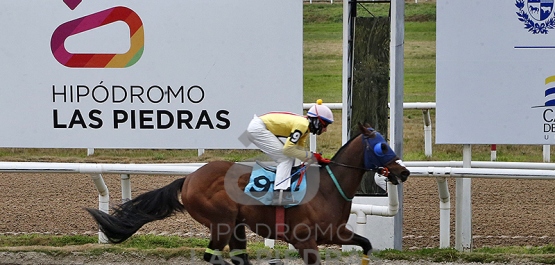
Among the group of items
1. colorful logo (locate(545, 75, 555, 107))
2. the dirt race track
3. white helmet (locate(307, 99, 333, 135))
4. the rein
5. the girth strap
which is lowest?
the dirt race track

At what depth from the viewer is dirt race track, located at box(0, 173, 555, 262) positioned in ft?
26.2

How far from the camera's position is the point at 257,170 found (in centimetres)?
609

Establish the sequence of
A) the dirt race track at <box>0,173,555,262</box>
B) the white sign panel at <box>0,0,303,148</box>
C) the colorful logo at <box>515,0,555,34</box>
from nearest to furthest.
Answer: the colorful logo at <box>515,0,555,34</box> → the white sign panel at <box>0,0,303,148</box> → the dirt race track at <box>0,173,555,262</box>

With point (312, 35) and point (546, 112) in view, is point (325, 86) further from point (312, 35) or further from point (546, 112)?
point (546, 112)

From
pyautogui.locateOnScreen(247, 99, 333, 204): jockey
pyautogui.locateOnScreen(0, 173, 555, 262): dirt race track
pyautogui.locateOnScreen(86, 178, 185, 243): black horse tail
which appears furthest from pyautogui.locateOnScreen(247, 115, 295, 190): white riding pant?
pyautogui.locateOnScreen(0, 173, 555, 262): dirt race track

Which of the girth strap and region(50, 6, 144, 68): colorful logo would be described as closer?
the girth strap

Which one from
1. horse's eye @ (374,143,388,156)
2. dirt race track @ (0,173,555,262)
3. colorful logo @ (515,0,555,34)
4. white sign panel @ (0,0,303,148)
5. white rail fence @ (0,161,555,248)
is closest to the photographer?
horse's eye @ (374,143,388,156)

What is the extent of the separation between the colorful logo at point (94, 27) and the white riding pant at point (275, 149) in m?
1.79

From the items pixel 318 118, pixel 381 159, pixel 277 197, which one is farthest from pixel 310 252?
pixel 318 118

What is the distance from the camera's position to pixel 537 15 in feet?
23.4

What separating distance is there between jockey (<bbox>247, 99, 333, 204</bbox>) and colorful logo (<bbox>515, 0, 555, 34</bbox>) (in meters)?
2.19

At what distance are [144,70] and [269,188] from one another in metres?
2.05

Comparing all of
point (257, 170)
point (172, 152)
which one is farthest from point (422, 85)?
point (257, 170)

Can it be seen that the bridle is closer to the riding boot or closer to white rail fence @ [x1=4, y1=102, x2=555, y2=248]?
the riding boot
